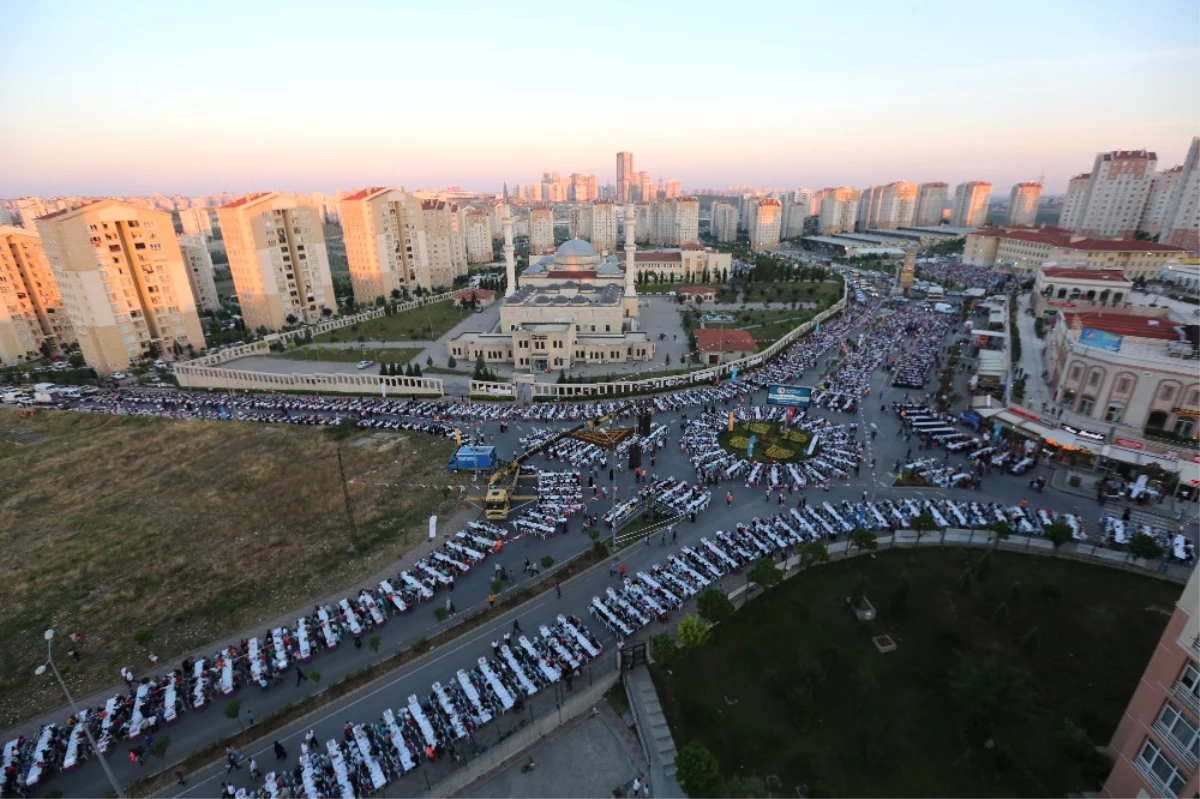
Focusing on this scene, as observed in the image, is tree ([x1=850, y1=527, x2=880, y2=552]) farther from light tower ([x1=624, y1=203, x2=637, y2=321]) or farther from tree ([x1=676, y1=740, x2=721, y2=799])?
light tower ([x1=624, y1=203, x2=637, y2=321])

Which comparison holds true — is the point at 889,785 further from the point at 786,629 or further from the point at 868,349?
the point at 868,349

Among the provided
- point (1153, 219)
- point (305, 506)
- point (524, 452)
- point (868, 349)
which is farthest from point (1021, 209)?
point (305, 506)

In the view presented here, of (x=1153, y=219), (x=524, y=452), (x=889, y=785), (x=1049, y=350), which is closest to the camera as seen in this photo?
(x=889, y=785)

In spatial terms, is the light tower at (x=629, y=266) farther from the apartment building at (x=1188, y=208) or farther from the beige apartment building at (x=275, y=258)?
the apartment building at (x=1188, y=208)

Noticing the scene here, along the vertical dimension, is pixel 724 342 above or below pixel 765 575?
below

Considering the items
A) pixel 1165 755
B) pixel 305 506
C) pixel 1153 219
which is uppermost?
pixel 1153 219

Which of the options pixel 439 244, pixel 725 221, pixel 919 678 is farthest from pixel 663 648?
pixel 725 221

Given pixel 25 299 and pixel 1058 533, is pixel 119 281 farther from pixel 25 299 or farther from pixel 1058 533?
pixel 1058 533
